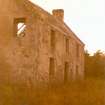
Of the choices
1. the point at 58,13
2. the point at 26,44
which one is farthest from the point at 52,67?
the point at 58,13

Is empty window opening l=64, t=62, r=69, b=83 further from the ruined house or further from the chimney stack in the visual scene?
the chimney stack

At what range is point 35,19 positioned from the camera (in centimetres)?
1998

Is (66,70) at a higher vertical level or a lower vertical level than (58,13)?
lower

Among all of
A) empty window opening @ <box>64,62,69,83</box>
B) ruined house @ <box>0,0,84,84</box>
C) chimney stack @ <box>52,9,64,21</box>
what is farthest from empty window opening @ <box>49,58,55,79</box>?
chimney stack @ <box>52,9,64,21</box>

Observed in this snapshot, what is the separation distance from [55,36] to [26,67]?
Answer: 4.82 m

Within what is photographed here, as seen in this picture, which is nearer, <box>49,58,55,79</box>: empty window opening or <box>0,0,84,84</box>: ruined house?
<box>0,0,84,84</box>: ruined house

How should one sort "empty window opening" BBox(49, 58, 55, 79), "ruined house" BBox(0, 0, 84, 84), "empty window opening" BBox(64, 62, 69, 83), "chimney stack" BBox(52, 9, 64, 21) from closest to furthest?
"ruined house" BBox(0, 0, 84, 84), "empty window opening" BBox(49, 58, 55, 79), "empty window opening" BBox(64, 62, 69, 83), "chimney stack" BBox(52, 9, 64, 21)

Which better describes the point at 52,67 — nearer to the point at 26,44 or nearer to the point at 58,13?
the point at 26,44

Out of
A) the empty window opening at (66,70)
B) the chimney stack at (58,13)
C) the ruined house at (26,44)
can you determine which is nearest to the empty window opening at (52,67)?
the ruined house at (26,44)

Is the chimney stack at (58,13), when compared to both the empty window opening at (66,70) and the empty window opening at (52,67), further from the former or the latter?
the empty window opening at (52,67)

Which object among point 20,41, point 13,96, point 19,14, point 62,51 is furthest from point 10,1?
point 13,96

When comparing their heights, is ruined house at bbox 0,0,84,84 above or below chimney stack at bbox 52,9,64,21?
below

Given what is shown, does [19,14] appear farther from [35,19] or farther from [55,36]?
[55,36]

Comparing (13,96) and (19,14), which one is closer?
(13,96)
